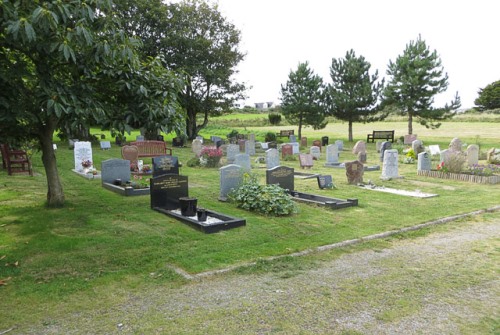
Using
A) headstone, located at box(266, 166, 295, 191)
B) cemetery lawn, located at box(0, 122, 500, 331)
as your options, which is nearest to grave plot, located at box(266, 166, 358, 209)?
headstone, located at box(266, 166, 295, 191)

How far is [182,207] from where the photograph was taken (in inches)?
359

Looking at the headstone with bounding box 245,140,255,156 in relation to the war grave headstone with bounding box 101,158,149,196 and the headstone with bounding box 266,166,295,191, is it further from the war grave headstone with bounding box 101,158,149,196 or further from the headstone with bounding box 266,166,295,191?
the headstone with bounding box 266,166,295,191

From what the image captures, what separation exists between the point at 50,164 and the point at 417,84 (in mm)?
33522

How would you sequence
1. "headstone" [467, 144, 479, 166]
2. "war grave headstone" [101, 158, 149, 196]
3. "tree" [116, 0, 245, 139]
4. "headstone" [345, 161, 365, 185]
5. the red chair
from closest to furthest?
"war grave headstone" [101, 158, 149, 196], "headstone" [345, 161, 365, 185], the red chair, "headstone" [467, 144, 479, 166], "tree" [116, 0, 245, 139]

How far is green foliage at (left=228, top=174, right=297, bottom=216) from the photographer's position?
9508mm

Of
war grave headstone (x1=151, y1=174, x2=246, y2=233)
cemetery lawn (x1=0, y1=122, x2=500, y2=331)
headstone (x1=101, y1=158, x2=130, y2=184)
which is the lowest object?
cemetery lawn (x1=0, y1=122, x2=500, y2=331)

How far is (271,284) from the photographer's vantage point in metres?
5.63

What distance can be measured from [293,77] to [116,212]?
33.7 m

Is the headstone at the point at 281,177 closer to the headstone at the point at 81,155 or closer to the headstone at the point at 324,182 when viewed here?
the headstone at the point at 324,182

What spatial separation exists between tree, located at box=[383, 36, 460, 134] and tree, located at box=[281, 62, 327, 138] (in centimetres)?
626

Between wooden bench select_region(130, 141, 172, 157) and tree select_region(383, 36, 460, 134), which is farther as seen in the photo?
tree select_region(383, 36, 460, 134)

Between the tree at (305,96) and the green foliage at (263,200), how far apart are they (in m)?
30.2

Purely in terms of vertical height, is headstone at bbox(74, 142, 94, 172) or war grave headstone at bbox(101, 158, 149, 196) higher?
headstone at bbox(74, 142, 94, 172)

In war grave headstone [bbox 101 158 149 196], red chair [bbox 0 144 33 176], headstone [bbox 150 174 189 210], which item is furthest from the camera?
red chair [bbox 0 144 33 176]
